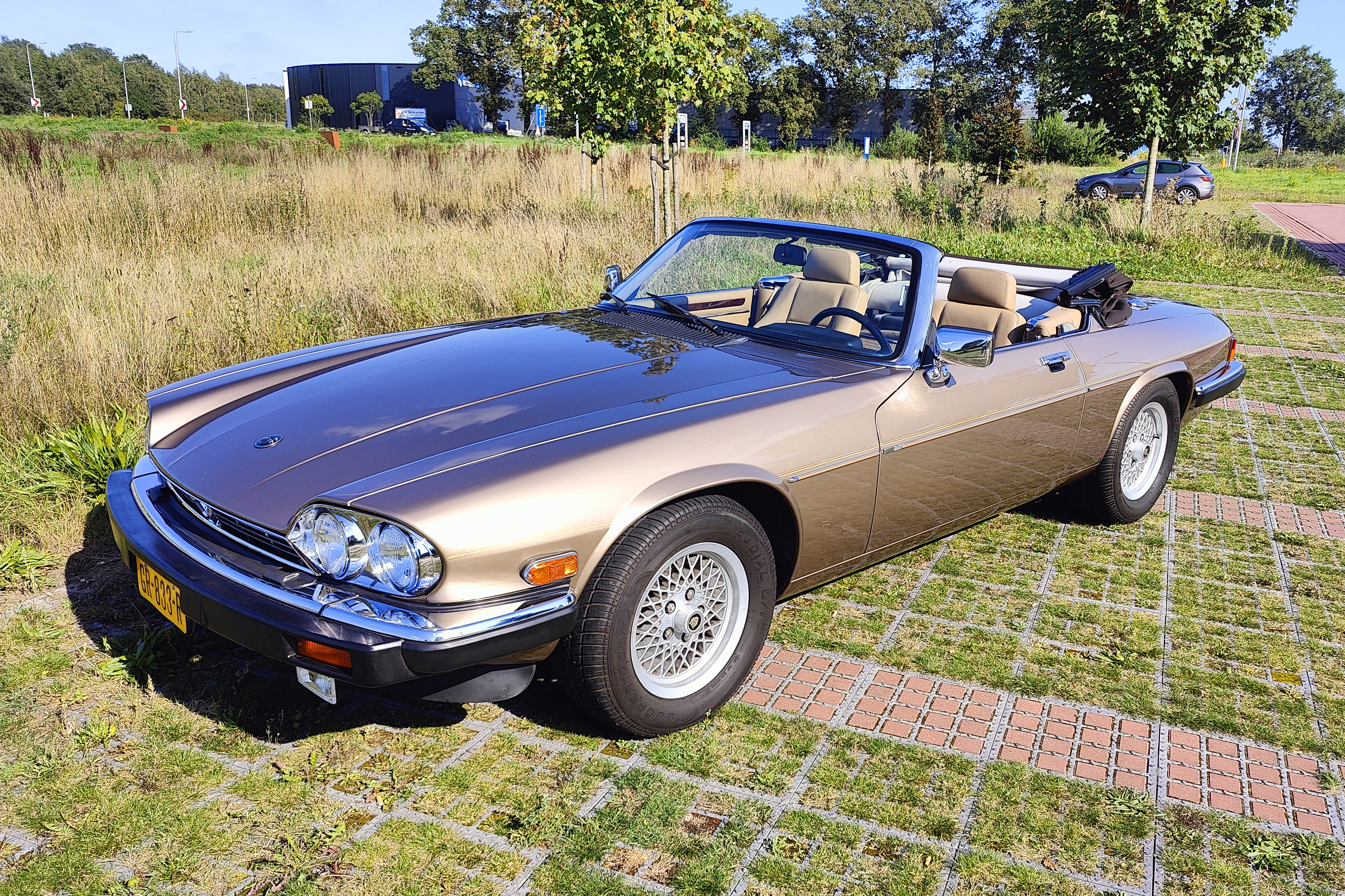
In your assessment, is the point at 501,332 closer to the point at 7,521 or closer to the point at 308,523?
the point at 308,523

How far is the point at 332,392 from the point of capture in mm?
3400

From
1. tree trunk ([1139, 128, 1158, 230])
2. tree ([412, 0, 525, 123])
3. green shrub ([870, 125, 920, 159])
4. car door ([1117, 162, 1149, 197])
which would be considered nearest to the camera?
tree trunk ([1139, 128, 1158, 230])

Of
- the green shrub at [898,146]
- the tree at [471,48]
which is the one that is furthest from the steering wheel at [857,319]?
the tree at [471,48]

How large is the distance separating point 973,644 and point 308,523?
8.12ft

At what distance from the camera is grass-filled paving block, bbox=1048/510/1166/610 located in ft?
14.1

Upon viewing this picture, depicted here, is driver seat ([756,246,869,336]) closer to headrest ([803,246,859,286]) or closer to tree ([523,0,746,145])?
headrest ([803,246,859,286])

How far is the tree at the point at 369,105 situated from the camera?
260 feet

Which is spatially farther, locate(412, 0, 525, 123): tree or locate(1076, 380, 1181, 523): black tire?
locate(412, 0, 525, 123): tree

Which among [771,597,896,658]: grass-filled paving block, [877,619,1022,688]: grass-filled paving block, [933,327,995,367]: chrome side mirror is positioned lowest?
[877,619,1022,688]: grass-filled paving block

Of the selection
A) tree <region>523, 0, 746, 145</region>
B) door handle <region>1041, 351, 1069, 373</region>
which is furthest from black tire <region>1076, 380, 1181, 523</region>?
tree <region>523, 0, 746, 145</region>

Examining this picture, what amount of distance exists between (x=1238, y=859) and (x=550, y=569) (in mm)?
1962

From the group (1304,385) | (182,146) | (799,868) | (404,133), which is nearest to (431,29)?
(404,133)

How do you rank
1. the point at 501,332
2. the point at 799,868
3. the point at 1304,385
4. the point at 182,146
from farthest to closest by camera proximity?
the point at 182,146, the point at 1304,385, the point at 501,332, the point at 799,868

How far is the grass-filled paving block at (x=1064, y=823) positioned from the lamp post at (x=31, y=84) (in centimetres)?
7691
